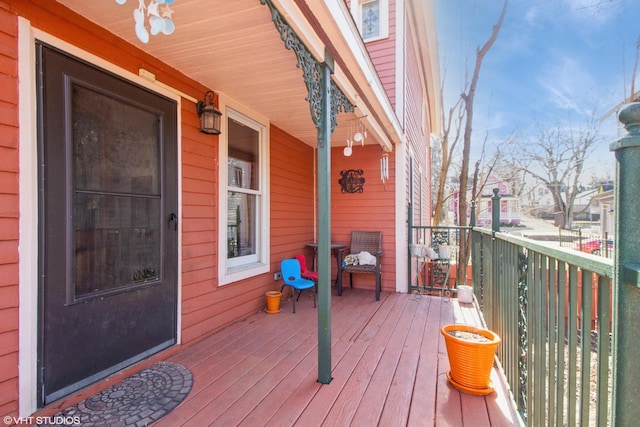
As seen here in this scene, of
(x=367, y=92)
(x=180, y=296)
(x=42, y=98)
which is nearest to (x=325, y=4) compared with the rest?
(x=367, y=92)

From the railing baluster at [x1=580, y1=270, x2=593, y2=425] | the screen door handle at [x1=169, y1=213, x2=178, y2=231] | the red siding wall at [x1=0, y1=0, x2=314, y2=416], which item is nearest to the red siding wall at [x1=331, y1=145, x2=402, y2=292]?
the red siding wall at [x1=0, y1=0, x2=314, y2=416]

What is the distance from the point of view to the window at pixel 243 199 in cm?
303

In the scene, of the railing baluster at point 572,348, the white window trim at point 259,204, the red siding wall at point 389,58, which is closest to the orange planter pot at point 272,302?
the white window trim at point 259,204

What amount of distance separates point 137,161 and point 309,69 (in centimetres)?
139

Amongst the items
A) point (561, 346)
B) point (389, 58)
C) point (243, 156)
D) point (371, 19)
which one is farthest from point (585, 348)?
point (371, 19)

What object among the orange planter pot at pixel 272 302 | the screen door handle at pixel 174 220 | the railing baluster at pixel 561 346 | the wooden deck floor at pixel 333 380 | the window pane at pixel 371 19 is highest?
the window pane at pixel 371 19

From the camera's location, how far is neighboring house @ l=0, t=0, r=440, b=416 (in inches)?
62.4

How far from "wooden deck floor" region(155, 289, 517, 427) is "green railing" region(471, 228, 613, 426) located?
0.42 metres

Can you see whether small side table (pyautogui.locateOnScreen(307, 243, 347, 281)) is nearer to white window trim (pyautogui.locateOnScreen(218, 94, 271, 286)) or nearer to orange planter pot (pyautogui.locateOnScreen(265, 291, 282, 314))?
white window trim (pyautogui.locateOnScreen(218, 94, 271, 286))

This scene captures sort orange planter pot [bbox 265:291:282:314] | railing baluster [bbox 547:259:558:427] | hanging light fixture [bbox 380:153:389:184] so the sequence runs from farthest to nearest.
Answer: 1. hanging light fixture [bbox 380:153:389:184]
2. orange planter pot [bbox 265:291:282:314]
3. railing baluster [bbox 547:259:558:427]

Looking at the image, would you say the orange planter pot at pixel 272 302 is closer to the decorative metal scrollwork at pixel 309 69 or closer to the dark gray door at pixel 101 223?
the dark gray door at pixel 101 223

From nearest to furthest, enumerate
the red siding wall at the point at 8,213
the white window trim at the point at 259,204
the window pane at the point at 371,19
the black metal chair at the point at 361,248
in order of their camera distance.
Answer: the red siding wall at the point at 8,213, the white window trim at the point at 259,204, the black metal chair at the point at 361,248, the window pane at the point at 371,19

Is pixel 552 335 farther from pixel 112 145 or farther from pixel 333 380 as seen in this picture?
pixel 112 145

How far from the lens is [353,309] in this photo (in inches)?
149
